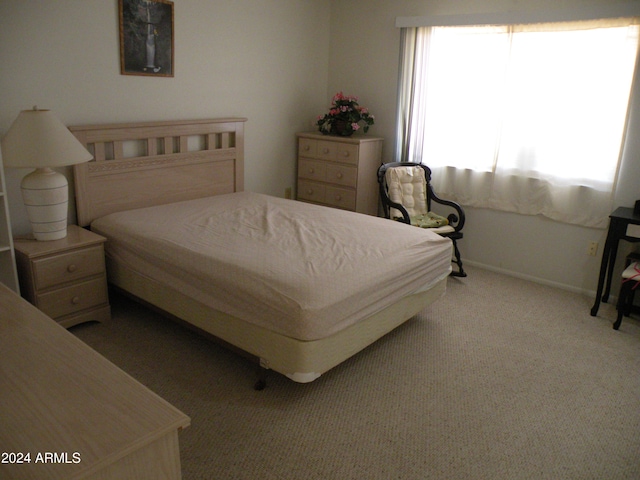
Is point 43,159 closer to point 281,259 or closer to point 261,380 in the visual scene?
point 281,259

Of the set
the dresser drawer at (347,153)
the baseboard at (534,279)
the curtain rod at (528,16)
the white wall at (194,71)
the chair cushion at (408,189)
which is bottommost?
the baseboard at (534,279)

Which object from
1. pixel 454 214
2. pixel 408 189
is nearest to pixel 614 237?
pixel 454 214

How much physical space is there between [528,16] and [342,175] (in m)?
1.91

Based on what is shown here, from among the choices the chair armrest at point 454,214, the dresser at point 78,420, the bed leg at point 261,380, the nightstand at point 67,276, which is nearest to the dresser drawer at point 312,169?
the chair armrest at point 454,214

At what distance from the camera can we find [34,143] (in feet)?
9.00

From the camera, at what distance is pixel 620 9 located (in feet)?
11.3

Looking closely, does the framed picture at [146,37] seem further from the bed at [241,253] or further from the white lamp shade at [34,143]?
the white lamp shade at [34,143]

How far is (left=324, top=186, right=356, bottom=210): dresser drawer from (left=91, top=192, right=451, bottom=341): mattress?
94 cm

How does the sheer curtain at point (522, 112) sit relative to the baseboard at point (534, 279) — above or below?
above

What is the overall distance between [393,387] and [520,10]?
9.84 ft

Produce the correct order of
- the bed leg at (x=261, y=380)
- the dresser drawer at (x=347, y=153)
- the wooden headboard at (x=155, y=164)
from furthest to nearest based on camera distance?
1. the dresser drawer at (x=347, y=153)
2. the wooden headboard at (x=155, y=164)
3. the bed leg at (x=261, y=380)

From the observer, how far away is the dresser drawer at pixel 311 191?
484 cm

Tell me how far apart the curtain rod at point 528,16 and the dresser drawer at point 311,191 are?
160cm

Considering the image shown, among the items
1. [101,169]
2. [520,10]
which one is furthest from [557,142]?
[101,169]
